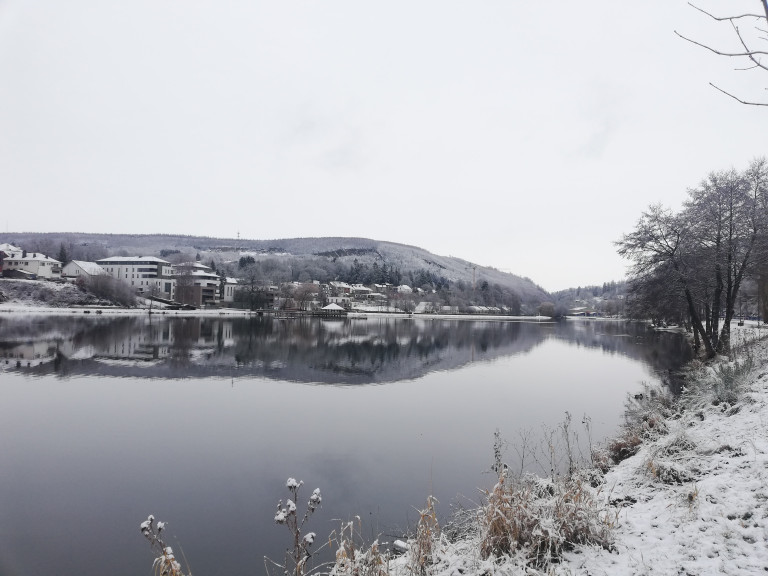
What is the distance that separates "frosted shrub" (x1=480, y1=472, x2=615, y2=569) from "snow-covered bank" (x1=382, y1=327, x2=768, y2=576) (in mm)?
58

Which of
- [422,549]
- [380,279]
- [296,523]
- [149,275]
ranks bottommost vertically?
[422,549]

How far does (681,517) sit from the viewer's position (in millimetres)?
5199

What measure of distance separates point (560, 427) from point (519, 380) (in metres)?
10.3

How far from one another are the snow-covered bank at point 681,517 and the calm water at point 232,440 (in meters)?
2.94

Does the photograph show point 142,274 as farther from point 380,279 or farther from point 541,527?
point 541,527

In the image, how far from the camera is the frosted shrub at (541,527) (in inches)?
198

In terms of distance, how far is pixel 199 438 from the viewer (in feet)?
41.8

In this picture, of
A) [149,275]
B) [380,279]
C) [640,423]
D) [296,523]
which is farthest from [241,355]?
[380,279]

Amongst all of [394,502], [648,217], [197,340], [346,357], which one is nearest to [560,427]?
[394,502]

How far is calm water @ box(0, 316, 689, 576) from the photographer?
24.8ft

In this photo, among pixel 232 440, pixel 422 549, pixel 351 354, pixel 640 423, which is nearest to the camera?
pixel 422 549

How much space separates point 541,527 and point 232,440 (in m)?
9.92

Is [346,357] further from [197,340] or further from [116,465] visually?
[116,465]

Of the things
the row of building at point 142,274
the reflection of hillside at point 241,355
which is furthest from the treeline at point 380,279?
the reflection of hillside at point 241,355
